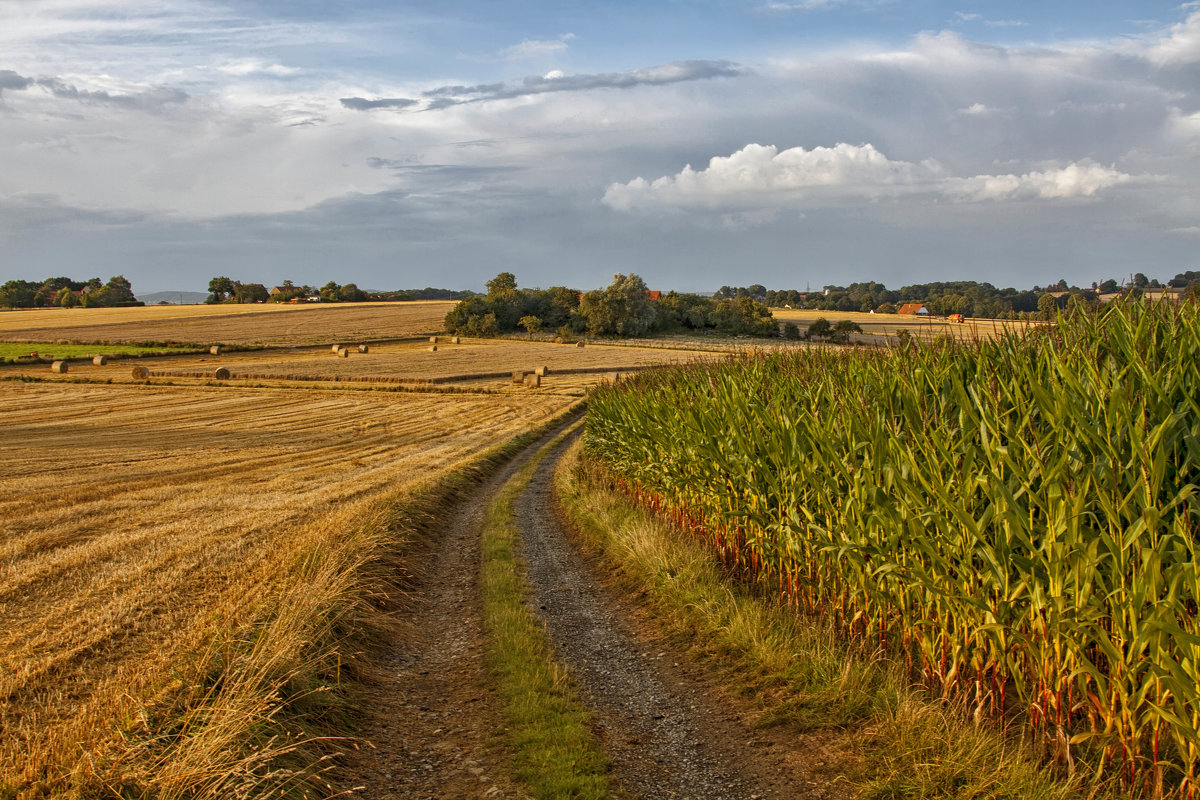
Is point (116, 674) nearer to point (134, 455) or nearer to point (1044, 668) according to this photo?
point (1044, 668)

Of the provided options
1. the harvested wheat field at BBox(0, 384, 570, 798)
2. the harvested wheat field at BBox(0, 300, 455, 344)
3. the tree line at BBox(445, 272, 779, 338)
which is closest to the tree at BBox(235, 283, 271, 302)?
the harvested wheat field at BBox(0, 300, 455, 344)

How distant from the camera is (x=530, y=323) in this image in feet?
286

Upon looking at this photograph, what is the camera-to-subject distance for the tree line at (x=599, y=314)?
282 ft

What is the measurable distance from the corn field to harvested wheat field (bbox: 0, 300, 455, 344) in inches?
2632

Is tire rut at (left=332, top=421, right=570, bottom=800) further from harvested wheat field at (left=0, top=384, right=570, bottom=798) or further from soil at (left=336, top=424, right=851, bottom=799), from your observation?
harvested wheat field at (left=0, top=384, right=570, bottom=798)

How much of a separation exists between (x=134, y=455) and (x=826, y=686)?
2120 centimetres

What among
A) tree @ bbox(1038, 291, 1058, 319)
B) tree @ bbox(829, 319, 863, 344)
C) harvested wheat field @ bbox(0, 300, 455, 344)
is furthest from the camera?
harvested wheat field @ bbox(0, 300, 455, 344)

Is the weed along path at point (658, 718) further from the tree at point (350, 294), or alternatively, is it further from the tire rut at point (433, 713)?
the tree at point (350, 294)

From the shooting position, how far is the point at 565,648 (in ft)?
26.3

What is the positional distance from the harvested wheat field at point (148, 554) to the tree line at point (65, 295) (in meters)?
104

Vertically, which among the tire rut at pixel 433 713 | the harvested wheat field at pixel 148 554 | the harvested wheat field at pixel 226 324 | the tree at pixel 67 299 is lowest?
the tire rut at pixel 433 713

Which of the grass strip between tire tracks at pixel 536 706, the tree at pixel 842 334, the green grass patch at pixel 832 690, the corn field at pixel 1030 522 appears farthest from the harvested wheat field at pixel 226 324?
the corn field at pixel 1030 522

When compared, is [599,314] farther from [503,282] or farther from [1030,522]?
[1030,522]

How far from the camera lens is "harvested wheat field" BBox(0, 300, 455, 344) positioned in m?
69.1
